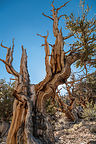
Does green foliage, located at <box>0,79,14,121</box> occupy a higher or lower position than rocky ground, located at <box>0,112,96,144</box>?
higher

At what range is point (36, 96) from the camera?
3.36 m

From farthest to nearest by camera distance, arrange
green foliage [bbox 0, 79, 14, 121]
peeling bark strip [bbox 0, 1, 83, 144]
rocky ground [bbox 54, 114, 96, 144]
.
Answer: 1. green foliage [bbox 0, 79, 14, 121]
2. rocky ground [bbox 54, 114, 96, 144]
3. peeling bark strip [bbox 0, 1, 83, 144]

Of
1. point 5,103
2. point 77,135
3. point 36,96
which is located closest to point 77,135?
point 77,135

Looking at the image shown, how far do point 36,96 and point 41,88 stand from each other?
285 millimetres

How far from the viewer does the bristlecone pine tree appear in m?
2.62

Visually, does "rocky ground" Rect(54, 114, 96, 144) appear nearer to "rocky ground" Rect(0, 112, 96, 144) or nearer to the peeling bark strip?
"rocky ground" Rect(0, 112, 96, 144)

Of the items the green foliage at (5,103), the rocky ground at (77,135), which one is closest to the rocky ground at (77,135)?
the rocky ground at (77,135)

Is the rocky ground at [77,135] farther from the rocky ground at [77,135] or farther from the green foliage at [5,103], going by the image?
the green foliage at [5,103]

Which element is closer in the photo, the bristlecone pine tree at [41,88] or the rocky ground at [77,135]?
the bristlecone pine tree at [41,88]

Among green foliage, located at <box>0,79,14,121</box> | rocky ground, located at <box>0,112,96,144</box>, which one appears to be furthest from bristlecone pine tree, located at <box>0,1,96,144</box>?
green foliage, located at <box>0,79,14,121</box>

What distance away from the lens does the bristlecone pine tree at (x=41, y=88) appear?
8.60 ft

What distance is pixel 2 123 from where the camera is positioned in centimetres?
730

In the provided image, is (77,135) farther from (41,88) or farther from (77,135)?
(41,88)

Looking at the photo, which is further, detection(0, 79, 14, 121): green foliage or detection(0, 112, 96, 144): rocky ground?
detection(0, 79, 14, 121): green foliage
